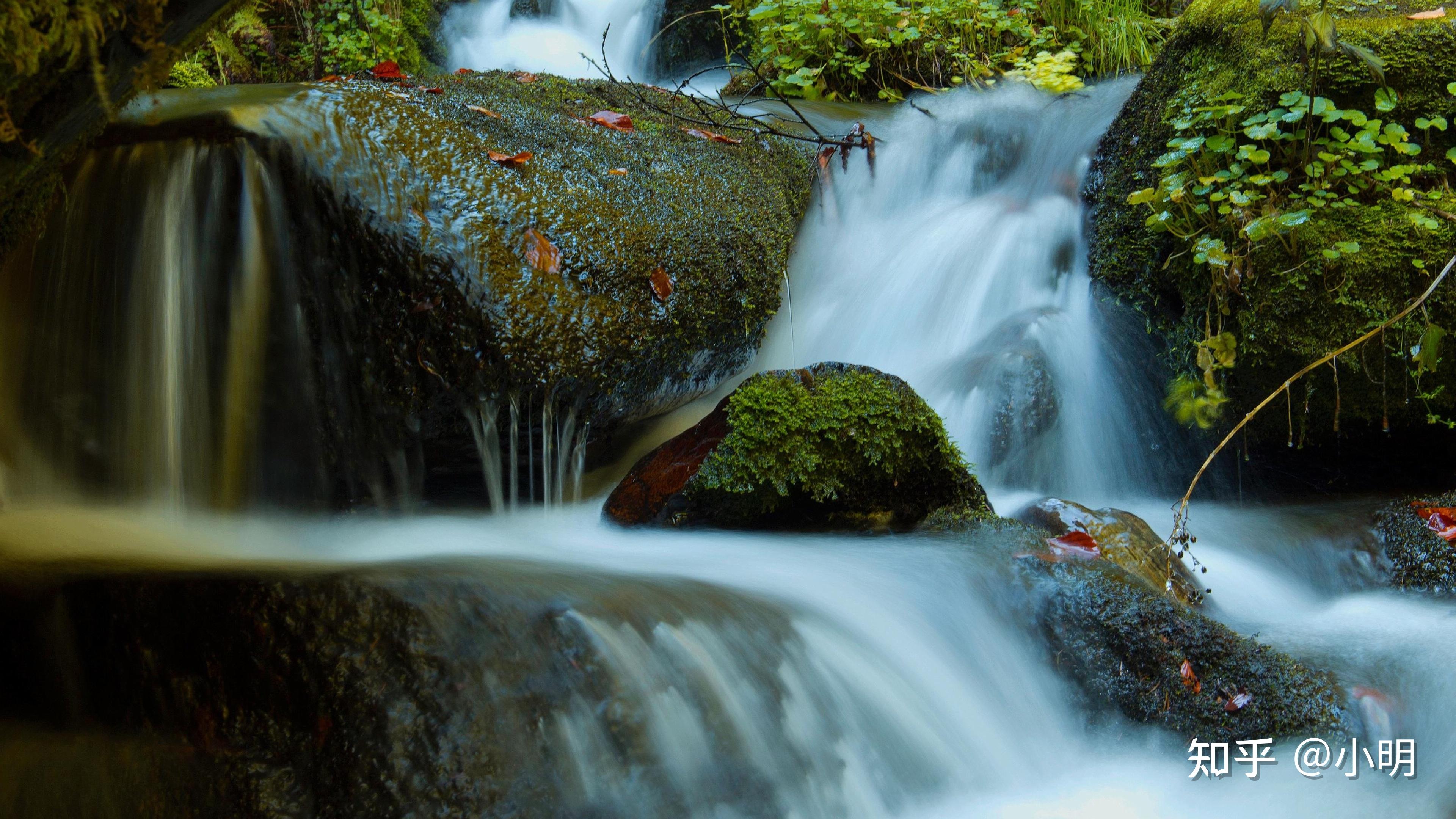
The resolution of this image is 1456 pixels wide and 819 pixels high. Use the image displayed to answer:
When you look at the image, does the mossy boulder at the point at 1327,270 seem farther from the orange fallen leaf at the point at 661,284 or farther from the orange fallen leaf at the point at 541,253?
the orange fallen leaf at the point at 541,253

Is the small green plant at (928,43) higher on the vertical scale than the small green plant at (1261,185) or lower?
higher

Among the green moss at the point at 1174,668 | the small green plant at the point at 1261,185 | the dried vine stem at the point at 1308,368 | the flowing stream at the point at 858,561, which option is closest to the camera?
the flowing stream at the point at 858,561

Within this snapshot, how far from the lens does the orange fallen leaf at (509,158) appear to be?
3.58m

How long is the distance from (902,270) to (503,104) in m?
2.31

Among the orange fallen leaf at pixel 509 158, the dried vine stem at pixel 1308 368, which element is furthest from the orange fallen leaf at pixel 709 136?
the dried vine stem at pixel 1308 368

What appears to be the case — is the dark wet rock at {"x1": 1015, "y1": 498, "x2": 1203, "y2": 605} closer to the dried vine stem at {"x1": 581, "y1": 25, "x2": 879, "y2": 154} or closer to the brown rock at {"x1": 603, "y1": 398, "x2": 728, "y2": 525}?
the brown rock at {"x1": 603, "y1": 398, "x2": 728, "y2": 525}

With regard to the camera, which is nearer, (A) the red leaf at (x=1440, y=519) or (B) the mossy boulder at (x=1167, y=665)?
(B) the mossy boulder at (x=1167, y=665)

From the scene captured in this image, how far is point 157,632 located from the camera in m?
2.19

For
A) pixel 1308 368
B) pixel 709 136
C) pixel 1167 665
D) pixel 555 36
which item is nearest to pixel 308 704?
pixel 1167 665

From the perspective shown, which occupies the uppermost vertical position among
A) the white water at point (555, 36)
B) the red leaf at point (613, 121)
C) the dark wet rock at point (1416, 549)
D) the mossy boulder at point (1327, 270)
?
the white water at point (555, 36)

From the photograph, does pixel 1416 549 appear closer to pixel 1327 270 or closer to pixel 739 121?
pixel 1327 270

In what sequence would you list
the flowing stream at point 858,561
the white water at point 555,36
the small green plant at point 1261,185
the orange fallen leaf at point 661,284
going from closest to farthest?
the flowing stream at point 858,561 → the orange fallen leaf at point 661,284 → the small green plant at point 1261,185 → the white water at point 555,36

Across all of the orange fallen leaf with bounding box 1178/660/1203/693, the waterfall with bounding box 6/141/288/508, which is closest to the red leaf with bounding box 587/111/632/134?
the waterfall with bounding box 6/141/288/508

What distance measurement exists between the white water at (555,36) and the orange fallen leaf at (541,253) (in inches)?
209
